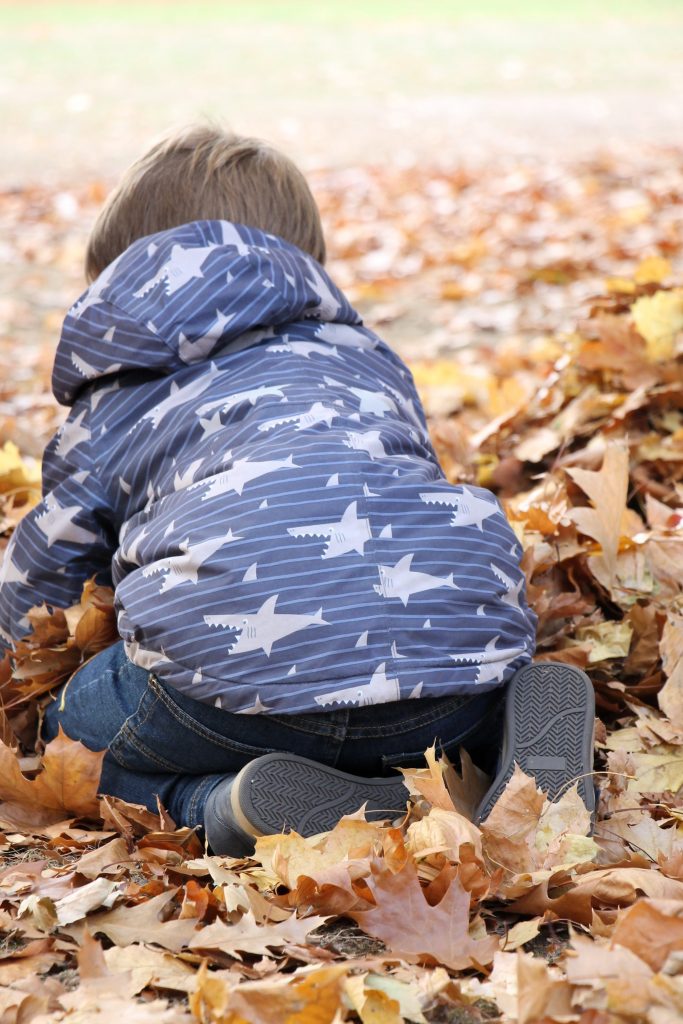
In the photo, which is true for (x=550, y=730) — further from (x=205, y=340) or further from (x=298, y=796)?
(x=205, y=340)

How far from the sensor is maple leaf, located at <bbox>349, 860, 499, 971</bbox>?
1600 millimetres

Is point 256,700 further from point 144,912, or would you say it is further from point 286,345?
point 286,345

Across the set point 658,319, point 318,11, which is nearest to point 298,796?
point 658,319

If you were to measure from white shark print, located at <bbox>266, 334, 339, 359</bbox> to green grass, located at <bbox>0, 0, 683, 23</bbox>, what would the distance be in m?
21.4

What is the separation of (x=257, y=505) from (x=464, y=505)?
1.18ft

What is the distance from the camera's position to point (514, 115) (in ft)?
41.6

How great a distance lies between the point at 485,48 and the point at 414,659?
18567mm

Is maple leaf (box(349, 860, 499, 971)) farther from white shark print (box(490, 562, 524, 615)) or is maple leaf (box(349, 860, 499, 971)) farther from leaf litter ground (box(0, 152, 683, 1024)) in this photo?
white shark print (box(490, 562, 524, 615))

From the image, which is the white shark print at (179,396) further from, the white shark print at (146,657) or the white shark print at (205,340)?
the white shark print at (146,657)

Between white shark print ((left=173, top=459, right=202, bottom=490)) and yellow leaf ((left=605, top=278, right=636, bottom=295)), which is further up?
white shark print ((left=173, top=459, right=202, bottom=490))

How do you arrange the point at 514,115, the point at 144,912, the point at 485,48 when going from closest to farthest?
the point at 144,912
the point at 514,115
the point at 485,48

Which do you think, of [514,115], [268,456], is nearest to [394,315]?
[268,456]

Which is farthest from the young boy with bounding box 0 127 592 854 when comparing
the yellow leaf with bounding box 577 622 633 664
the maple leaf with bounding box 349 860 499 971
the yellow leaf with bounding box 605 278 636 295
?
the yellow leaf with bounding box 605 278 636 295

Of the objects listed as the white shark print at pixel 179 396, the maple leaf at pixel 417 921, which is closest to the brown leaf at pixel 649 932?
the maple leaf at pixel 417 921
